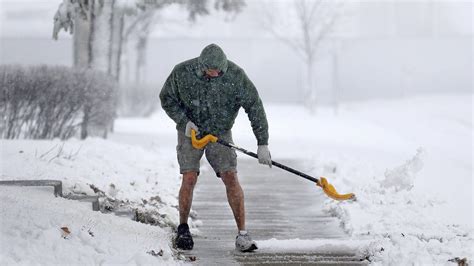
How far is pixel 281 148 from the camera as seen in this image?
1852cm

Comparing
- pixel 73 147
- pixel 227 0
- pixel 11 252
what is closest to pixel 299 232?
pixel 11 252

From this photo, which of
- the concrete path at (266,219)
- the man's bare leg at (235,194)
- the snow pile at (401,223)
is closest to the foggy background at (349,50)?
the concrete path at (266,219)

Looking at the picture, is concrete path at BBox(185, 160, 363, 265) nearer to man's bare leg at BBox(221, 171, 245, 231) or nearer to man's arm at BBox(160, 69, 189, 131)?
man's bare leg at BBox(221, 171, 245, 231)

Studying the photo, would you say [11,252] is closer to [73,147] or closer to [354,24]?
[73,147]

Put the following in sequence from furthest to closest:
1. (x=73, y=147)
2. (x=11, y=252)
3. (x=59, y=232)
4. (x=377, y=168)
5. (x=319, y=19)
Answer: (x=319, y=19) < (x=377, y=168) < (x=73, y=147) < (x=59, y=232) < (x=11, y=252)

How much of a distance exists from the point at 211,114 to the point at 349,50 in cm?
5008

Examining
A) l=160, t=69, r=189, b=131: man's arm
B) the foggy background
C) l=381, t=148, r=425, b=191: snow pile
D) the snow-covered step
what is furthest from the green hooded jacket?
the foggy background

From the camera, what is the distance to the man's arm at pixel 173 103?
6543mm

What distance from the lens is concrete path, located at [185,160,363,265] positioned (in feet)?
21.2

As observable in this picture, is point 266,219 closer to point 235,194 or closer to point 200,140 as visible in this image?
point 235,194

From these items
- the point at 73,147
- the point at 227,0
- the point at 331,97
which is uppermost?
the point at 227,0

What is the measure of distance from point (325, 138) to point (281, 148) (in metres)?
4.34

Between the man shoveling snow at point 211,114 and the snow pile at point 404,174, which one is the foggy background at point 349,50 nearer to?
the snow pile at point 404,174

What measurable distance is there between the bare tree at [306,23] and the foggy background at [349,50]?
25.9 ft
